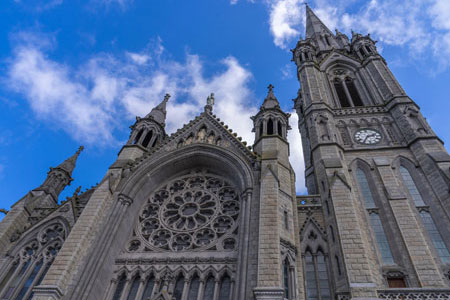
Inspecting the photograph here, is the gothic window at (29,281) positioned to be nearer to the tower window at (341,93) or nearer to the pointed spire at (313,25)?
the tower window at (341,93)

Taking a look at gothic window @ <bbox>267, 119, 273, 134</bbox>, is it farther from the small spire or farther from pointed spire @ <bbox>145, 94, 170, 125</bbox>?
pointed spire @ <bbox>145, 94, 170, 125</bbox>

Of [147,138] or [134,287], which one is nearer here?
[134,287]

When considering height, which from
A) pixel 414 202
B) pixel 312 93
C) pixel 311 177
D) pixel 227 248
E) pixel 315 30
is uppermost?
pixel 315 30

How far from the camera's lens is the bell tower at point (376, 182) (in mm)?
10719

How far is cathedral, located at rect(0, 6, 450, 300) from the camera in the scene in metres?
10.6

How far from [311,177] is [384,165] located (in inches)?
154

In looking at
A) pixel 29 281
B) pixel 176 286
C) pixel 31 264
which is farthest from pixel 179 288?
pixel 31 264

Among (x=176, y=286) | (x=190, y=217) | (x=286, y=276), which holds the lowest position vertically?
(x=176, y=286)

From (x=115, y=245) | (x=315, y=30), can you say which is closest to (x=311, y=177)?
(x=115, y=245)

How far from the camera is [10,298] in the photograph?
1208cm

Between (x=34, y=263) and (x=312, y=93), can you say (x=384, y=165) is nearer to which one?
(x=312, y=93)

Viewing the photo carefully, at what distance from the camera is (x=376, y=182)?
47.5ft

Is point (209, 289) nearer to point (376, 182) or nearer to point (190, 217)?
point (190, 217)

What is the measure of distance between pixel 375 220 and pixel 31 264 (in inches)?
563
